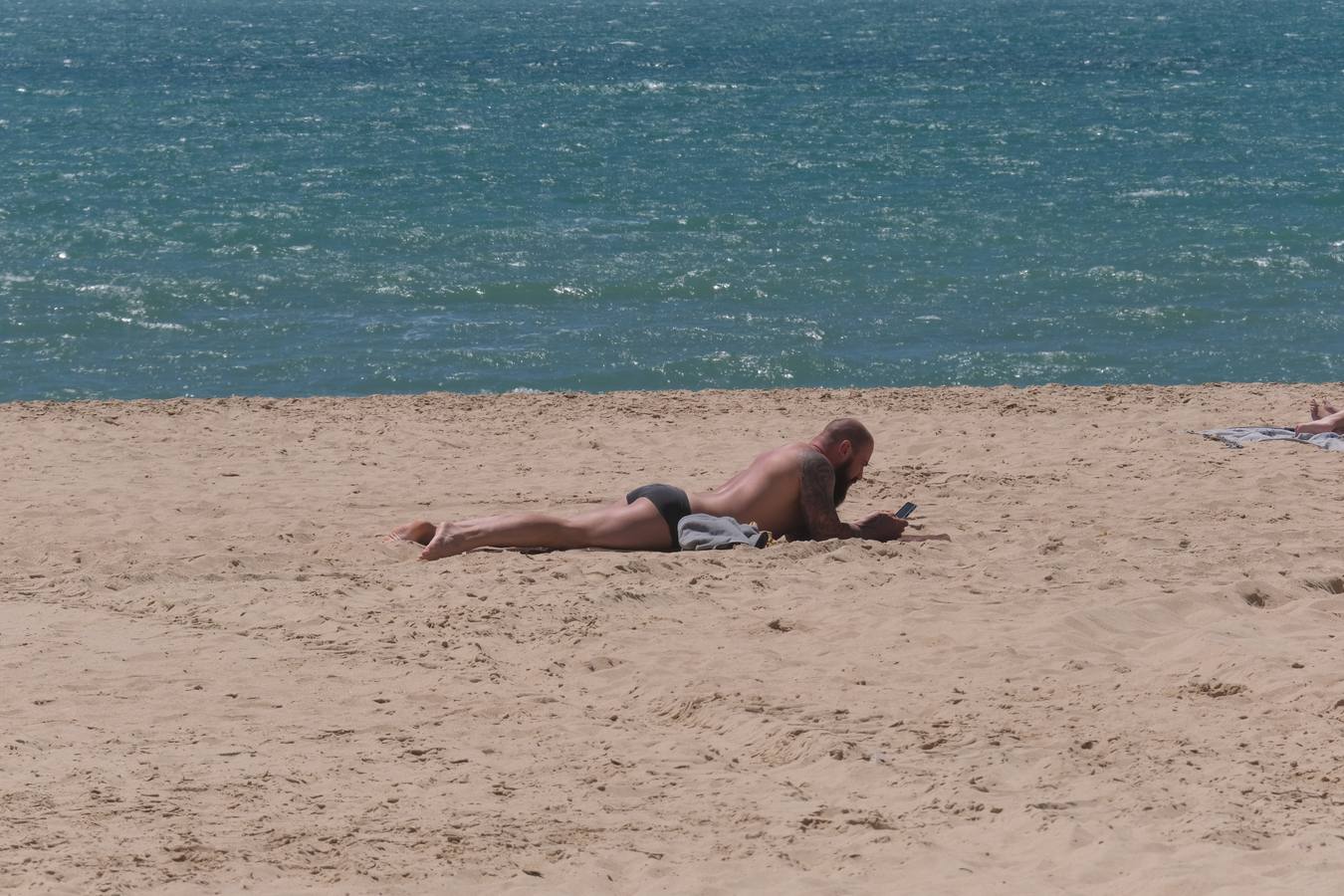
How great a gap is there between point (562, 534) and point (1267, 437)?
4987mm

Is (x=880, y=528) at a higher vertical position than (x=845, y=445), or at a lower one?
lower

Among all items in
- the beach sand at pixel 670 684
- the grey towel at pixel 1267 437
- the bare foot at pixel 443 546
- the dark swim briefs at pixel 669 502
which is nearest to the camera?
the beach sand at pixel 670 684

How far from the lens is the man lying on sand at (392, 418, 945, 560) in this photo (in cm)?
793

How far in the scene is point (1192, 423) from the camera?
1096cm

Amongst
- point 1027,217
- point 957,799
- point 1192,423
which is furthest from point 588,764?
point 1027,217

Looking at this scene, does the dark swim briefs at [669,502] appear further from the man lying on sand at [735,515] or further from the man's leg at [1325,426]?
the man's leg at [1325,426]

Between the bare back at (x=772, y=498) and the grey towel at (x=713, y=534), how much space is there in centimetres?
9

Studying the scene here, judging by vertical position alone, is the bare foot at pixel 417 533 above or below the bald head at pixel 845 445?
below

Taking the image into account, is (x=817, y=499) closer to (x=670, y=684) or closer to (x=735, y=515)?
(x=735, y=515)

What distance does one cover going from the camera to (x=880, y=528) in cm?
802

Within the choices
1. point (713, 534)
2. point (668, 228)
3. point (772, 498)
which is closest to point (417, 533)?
point (713, 534)

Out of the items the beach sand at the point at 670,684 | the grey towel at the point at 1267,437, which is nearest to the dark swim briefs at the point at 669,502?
the beach sand at the point at 670,684

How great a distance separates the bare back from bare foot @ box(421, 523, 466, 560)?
1.21 m

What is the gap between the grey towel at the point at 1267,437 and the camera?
995 centimetres
